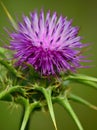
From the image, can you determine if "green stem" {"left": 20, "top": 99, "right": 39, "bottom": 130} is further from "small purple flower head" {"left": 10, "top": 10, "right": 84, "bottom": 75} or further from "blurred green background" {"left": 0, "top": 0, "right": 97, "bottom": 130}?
"blurred green background" {"left": 0, "top": 0, "right": 97, "bottom": 130}

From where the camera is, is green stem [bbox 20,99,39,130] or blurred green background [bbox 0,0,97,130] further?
blurred green background [bbox 0,0,97,130]

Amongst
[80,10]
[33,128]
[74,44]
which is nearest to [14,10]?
[80,10]

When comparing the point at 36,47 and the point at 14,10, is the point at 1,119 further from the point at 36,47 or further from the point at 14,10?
the point at 36,47

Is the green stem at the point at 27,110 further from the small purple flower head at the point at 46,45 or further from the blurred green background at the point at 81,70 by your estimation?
the blurred green background at the point at 81,70

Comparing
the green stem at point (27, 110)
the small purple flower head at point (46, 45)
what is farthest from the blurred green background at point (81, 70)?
the green stem at point (27, 110)

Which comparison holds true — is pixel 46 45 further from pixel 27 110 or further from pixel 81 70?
pixel 81 70

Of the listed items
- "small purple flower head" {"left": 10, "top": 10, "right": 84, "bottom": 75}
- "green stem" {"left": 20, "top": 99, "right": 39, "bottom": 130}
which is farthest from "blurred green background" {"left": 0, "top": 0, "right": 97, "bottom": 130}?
"green stem" {"left": 20, "top": 99, "right": 39, "bottom": 130}
